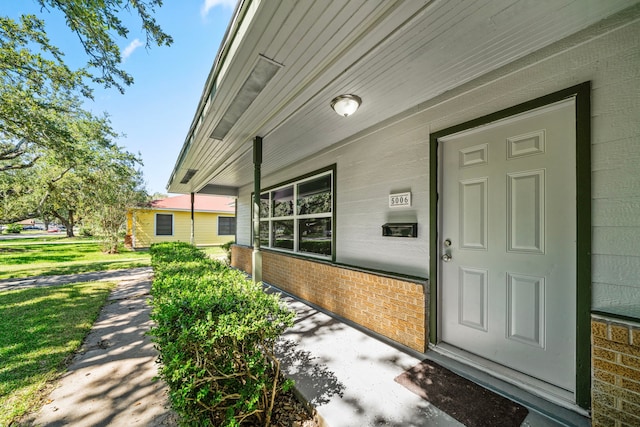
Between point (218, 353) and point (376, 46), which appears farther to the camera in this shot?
point (376, 46)

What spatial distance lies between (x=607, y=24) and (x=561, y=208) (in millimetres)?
1267

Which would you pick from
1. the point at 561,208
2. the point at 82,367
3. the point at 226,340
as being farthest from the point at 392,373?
the point at 82,367

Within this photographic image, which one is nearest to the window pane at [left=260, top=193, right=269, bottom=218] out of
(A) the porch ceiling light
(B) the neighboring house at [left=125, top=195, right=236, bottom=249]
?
(A) the porch ceiling light

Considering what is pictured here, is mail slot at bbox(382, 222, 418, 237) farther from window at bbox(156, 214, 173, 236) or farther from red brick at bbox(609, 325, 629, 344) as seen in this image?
window at bbox(156, 214, 173, 236)

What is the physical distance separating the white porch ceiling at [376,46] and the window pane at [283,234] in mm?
3039

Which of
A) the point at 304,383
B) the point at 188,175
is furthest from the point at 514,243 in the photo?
the point at 188,175

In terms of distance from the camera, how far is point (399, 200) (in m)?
3.04

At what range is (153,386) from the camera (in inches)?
88.0

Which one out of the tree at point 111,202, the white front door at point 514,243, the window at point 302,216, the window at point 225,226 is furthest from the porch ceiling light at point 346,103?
the window at point 225,226

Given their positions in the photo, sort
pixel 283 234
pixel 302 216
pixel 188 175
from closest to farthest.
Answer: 1. pixel 302 216
2. pixel 283 234
3. pixel 188 175

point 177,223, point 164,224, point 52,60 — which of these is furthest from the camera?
point 177,223

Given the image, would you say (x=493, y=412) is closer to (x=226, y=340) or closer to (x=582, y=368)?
(x=582, y=368)

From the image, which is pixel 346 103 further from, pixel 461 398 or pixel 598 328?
pixel 461 398

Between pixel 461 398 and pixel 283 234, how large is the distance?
184 inches
